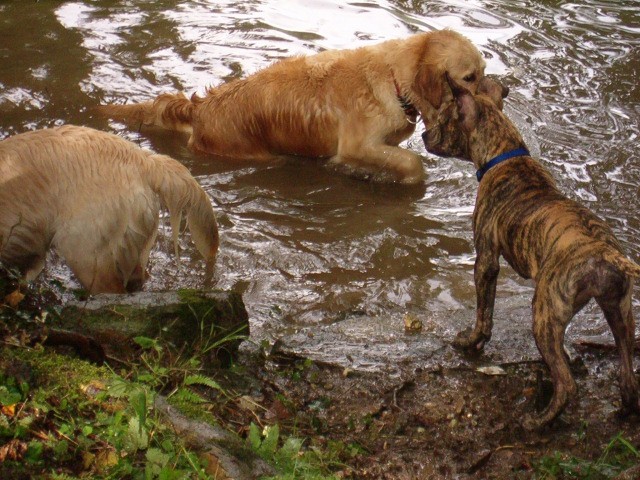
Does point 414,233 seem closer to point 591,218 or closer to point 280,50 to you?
point 591,218

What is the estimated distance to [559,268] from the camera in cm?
404

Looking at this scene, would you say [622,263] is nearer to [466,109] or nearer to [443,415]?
[443,415]

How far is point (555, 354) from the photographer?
4.07 metres

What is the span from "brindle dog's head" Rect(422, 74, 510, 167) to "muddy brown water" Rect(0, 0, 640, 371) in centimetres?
115

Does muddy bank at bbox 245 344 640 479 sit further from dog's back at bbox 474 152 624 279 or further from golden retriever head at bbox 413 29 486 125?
golden retriever head at bbox 413 29 486 125

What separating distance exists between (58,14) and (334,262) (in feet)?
23.6

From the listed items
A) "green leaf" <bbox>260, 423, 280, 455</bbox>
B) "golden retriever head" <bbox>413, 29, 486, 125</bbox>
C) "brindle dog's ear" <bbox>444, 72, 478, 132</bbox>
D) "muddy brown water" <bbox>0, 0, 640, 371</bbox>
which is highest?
"brindle dog's ear" <bbox>444, 72, 478, 132</bbox>

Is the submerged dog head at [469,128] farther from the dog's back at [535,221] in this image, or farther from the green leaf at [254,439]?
the green leaf at [254,439]

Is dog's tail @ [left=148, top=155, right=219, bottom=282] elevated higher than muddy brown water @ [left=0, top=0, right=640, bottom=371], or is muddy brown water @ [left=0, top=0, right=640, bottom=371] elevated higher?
dog's tail @ [left=148, top=155, right=219, bottom=282]

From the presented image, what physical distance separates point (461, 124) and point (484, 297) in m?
1.22

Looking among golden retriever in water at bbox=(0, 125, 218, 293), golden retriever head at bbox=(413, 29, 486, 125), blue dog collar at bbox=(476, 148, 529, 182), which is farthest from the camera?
golden retriever head at bbox=(413, 29, 486, 125)

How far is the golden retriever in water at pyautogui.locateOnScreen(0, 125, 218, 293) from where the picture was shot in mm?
4590

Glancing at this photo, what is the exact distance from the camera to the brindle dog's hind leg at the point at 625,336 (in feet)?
13.0

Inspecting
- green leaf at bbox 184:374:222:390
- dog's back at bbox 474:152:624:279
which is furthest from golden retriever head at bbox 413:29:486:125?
green leaf at bbox 184:374:222:390
